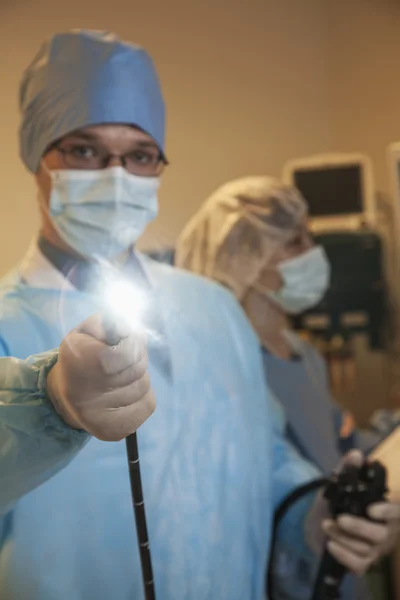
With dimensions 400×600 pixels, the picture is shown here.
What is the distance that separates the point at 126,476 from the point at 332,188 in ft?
2.03

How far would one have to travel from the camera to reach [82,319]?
342 millimetres

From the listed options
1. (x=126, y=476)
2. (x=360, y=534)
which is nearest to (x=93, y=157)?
(x=126, y=476)

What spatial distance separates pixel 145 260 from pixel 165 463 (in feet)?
0.50

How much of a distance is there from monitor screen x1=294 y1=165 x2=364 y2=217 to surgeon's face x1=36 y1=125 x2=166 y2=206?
310mm

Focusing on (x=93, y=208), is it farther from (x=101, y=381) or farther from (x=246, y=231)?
(x=246, y=231)

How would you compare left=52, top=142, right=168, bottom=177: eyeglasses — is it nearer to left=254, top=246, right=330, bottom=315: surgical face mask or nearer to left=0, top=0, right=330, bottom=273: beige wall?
left=0, top=0, right=330, bottom=273: beige wall

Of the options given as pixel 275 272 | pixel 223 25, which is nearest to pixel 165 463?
pixel 223 25

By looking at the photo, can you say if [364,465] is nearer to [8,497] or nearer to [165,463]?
[165,463]

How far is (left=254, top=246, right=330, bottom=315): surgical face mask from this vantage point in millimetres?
986

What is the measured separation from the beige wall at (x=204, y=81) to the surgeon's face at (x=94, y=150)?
0.02 metres

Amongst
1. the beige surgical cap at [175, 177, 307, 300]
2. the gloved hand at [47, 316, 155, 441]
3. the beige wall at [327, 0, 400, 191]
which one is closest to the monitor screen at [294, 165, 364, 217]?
the beige surgical cap at [175, 177, 307, 300]

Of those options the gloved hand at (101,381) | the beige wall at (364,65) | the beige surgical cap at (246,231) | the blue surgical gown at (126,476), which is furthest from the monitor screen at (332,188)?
the gloved hand at (101,381)

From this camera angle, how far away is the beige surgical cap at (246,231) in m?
0.68

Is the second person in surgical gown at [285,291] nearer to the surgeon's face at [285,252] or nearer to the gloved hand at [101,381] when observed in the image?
the surgeon's face at [285,252]
